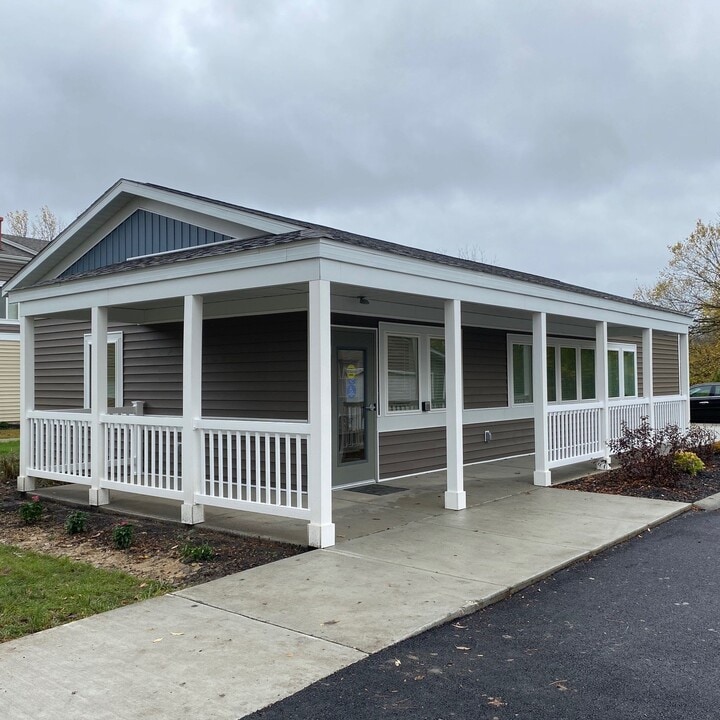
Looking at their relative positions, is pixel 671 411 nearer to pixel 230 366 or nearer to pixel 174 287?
pixel 230 366

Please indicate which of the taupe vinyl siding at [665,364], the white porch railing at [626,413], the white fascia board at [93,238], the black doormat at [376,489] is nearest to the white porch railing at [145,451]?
the black doormat at [376,489]

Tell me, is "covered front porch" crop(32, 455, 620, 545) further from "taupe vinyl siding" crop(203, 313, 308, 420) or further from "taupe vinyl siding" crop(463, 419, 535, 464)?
"taupe vinyl siding" crop(203, 313, 308, 420)

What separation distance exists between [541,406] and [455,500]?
232 cm

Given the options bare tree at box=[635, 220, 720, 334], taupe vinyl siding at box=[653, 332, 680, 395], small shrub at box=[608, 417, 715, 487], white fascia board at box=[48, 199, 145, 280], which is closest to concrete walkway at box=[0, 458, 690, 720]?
small shrub at box=[608, 417, 715, 487]

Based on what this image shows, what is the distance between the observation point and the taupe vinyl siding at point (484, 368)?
438 inches

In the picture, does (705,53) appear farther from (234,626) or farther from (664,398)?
(234,626)

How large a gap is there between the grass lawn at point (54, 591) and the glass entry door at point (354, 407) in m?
3.93

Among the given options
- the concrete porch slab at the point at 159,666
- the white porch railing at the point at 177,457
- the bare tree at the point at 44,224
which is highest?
the bare tree at the point at 44,224

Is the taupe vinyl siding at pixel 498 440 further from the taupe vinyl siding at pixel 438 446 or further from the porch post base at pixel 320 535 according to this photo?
the porch post base at pixel 320 535

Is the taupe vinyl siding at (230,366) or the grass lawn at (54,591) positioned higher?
the taupe vinyl siding at (230,366)

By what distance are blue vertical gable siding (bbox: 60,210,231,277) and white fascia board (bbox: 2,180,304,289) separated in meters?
0.15

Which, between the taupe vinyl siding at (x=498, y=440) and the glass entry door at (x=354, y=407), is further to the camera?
the taupe vinyl siding at (x=498, y=440)

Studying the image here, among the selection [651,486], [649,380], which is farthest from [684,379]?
[651,486]

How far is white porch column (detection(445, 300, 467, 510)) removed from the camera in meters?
7.52
